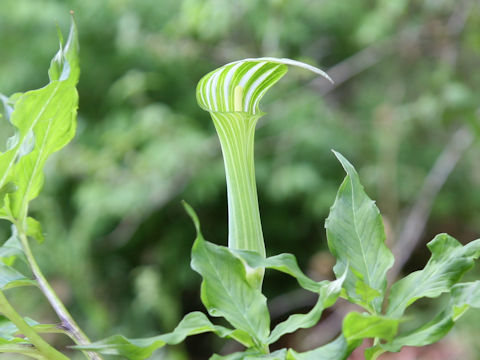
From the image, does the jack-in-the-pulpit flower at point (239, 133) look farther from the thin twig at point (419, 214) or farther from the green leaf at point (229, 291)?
the thin twig at point (419, 214)

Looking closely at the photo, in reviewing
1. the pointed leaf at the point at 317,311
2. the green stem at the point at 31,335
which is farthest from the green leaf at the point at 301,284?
the green stem at the point at 31,335

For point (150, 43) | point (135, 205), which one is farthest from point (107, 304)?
point (150, 43)

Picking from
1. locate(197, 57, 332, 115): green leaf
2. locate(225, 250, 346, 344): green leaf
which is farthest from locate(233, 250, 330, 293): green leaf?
locate(197, 57, 332, 115): green leaf

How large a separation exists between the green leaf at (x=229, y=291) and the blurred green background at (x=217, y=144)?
4.44ft

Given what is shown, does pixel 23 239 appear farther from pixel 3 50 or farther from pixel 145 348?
pixel 3 50

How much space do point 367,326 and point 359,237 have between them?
0.08 meters

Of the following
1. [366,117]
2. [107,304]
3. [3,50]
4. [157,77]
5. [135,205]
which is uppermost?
[3,50]

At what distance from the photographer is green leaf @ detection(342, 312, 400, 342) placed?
0.72ft

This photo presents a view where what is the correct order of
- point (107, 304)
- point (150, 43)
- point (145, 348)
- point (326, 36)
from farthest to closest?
point (326, 36)
point (107, 304)
point (150, 43)
point (145, 348)

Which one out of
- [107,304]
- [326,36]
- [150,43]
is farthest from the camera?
[326,36]

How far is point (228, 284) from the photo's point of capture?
0.27 metres

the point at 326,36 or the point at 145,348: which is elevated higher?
the point at 326,36

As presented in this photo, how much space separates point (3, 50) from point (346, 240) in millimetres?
2861

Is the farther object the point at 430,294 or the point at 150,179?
the point at 150,179
